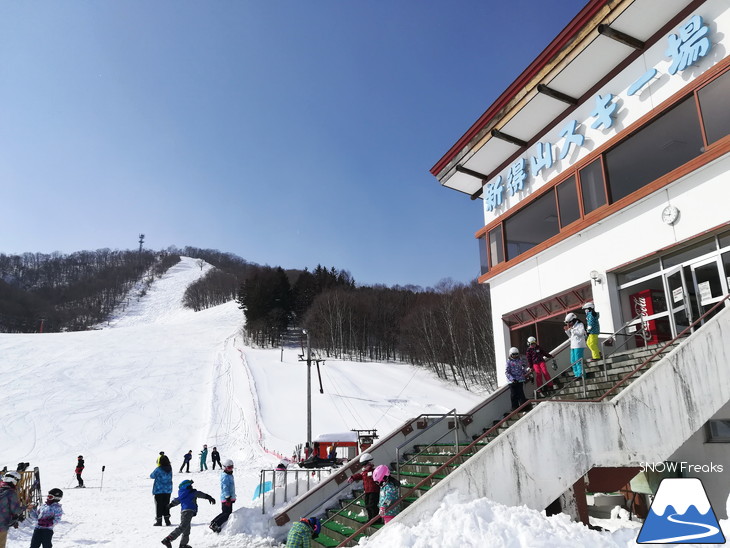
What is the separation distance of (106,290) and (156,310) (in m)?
29.8

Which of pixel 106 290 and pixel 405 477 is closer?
pixel 405 477

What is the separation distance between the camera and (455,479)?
762 cm

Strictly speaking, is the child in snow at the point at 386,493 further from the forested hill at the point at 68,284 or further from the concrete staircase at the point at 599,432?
the forested hill at the point at 68,284

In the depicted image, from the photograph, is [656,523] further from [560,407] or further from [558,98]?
[558,98]

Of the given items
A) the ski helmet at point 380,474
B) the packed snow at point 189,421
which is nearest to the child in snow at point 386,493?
the ski helmet at point 380,474

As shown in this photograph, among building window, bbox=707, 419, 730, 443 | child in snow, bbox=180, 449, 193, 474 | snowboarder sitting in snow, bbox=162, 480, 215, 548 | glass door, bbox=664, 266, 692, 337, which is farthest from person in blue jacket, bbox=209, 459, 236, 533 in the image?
child in snow, bbox=180, 449, 193, 474

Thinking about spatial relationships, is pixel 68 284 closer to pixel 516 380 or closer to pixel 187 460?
pixel 187 460

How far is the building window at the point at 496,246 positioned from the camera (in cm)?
1752

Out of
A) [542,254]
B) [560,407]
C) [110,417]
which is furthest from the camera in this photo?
[110,417]

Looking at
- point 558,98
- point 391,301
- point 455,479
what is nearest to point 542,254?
point 558,98

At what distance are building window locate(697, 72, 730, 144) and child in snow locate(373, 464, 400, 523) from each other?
29.6ft

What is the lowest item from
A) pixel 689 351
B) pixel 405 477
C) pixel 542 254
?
pixel 405 477

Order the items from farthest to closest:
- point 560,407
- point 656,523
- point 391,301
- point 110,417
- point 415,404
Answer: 1. point 391,301
2. point 415,404
3. point 110,417
4. point 560,407
5. point 656,523

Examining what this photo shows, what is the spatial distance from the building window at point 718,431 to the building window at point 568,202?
5921 mm
